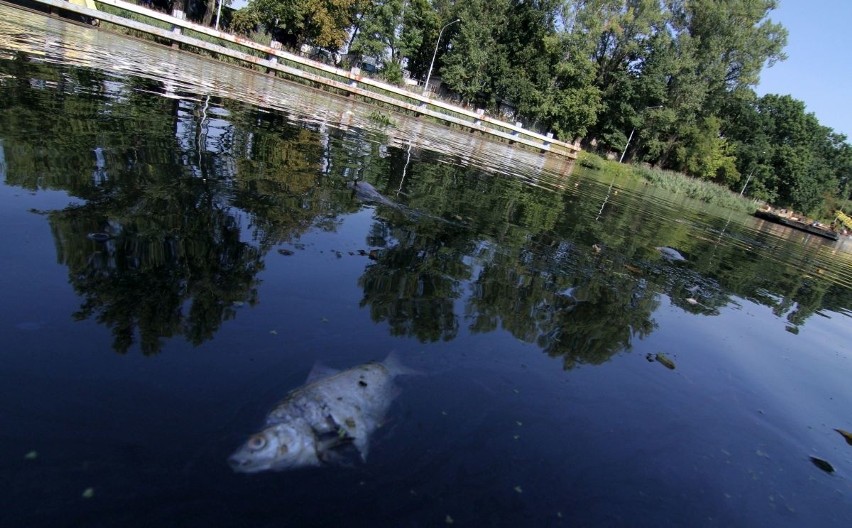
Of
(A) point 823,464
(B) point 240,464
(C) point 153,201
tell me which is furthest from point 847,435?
(C) point 153,201

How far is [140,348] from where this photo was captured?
9.23ft

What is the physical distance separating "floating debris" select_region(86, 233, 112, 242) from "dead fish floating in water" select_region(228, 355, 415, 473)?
7.11ft

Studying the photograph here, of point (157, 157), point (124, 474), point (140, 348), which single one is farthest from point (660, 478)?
point (157, 157)

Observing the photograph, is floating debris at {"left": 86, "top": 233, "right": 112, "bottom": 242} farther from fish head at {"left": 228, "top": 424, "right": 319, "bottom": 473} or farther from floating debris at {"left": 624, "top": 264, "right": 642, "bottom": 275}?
floating debris at {"left": 624, "top": 264, "right": 642, "bottom": 275}

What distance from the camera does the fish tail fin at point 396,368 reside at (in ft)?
10.8

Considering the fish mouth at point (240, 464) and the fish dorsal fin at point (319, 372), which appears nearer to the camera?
the fish mouth at point (240, 464)

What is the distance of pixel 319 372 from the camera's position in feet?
9.93

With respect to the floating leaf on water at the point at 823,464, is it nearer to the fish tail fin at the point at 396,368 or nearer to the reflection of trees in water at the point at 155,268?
the fish tail fin at the point at 396,368

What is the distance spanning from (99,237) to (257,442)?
8.38 feet

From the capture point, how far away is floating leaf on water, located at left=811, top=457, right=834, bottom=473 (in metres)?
3.56

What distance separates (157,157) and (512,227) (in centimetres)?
531

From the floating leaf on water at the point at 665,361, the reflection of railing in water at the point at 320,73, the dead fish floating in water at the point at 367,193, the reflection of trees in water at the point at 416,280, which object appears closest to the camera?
the reflection of trees in water at the point at 416,280

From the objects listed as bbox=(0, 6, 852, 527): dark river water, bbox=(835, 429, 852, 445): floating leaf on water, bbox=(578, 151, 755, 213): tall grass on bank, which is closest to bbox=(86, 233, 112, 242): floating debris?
bbox=(0, 6, 852, 527): dark river water

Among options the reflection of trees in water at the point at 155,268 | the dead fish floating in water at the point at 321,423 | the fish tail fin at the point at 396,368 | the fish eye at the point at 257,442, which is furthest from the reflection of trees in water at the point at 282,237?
the fish eye at the point at 257,442
